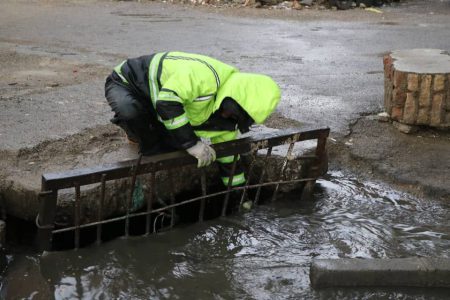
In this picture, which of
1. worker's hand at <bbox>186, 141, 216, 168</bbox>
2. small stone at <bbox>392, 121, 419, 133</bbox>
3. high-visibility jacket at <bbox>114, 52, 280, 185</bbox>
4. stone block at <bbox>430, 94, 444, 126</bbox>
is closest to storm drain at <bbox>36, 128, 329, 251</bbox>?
worker's hand at <bbox>186, 141, 216, 168</bbox>

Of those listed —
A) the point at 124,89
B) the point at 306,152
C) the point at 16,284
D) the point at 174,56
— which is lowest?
the point at 16,284

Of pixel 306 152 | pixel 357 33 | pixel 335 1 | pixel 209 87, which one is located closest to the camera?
pixel 209 87

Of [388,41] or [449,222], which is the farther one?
[388,41]

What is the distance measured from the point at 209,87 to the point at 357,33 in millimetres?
7924

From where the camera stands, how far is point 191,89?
10.9ft

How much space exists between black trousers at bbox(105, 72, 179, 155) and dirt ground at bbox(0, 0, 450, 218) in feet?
1.54

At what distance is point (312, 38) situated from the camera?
1008cm

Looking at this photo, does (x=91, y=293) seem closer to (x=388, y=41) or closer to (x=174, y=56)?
(x=174, y=56)

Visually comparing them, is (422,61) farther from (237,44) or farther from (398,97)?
(237,44)

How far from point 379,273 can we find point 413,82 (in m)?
2.31

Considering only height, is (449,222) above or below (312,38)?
below

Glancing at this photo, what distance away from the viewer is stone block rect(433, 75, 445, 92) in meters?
4.78

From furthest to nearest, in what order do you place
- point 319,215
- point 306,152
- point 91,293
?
point 306,152, point 319,215, point 91,293

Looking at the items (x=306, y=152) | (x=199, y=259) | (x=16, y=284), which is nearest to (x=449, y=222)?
(x=306, y=152)
